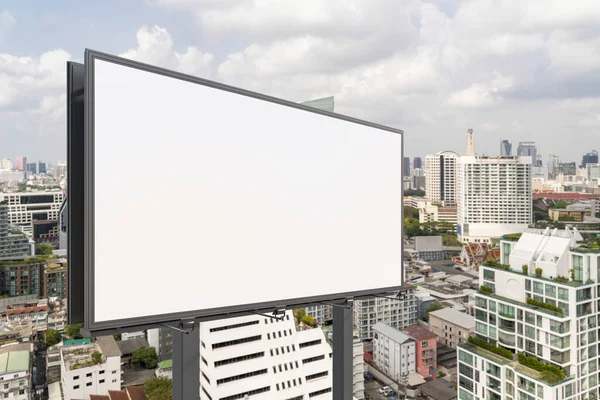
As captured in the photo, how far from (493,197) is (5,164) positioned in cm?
3626

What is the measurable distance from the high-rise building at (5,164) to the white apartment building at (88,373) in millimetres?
26459

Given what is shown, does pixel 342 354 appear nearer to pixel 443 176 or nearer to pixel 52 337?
pixel 52 337

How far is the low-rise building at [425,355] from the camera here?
38.0 ft

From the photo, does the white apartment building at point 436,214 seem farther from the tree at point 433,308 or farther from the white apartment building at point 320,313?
the white apartment building at point 320,313

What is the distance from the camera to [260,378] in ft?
18.1

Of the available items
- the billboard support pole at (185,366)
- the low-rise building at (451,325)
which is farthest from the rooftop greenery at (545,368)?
the low-rise building at (451,325)

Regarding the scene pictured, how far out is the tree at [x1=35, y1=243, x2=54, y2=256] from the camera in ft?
52.9

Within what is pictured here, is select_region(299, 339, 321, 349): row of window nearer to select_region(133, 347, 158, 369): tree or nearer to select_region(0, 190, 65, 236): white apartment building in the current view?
select_region(133, 347, 158, 369): tree

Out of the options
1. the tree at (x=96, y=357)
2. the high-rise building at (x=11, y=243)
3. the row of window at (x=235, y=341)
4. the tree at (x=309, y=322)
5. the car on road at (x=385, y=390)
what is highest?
the high-rise building at (x=11, y=243)

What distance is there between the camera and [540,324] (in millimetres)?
5715

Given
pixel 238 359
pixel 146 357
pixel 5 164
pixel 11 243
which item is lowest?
pixel 146 357

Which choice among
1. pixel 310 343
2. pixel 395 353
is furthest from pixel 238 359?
pixel 395 353

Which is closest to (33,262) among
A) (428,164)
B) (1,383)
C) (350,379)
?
(1,383)

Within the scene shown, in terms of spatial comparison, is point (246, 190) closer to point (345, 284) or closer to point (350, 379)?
point (345, 284)
